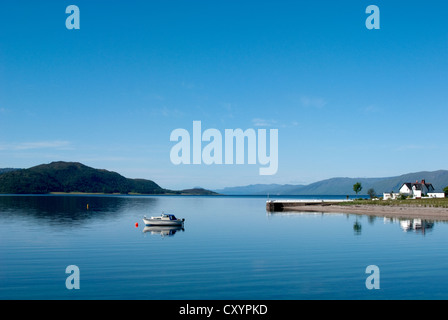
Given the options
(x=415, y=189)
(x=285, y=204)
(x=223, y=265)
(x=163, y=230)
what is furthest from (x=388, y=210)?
(x=223, y=265)

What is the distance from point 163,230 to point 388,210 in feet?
254

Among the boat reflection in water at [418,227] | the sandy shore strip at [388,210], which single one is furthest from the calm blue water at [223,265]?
the sandy shore strip at [388,210]

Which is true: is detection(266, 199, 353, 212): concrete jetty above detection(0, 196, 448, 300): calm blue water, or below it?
below

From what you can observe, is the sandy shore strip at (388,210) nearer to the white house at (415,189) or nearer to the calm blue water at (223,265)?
the calm blue water at (223,265)

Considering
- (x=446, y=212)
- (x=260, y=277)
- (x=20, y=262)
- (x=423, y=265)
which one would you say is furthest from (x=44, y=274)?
(x=446, y=212)

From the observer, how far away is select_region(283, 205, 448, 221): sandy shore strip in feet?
331

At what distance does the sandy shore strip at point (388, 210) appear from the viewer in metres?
101

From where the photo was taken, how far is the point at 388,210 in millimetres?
117500

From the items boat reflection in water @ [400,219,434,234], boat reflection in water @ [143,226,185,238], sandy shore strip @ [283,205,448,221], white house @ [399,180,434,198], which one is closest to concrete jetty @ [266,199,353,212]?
sandy shore strip @ [283,205,448,221]

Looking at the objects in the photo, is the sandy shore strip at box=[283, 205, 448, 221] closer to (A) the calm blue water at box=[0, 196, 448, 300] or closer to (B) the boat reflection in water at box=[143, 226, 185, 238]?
(A) the calm blue water at box=[0, 196, 448, 300]

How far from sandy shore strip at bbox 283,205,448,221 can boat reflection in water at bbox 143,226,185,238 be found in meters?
65.0

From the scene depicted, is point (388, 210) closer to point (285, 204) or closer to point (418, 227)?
point (285, 204)

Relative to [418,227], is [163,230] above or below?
below

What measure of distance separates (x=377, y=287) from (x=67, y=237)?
4766 cm
